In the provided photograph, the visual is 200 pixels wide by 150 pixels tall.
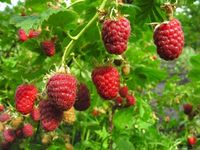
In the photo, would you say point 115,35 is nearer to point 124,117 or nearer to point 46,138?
point 124,117

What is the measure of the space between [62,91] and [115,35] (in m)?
→ 0.22

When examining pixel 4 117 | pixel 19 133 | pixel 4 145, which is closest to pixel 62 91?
pixel 4 117

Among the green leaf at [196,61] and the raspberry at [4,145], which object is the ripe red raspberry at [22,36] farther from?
the raspberry at [4,145]

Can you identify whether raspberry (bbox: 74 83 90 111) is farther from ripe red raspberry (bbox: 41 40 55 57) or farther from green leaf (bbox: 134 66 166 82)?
green leaf (bbox: 134 66 166 82)

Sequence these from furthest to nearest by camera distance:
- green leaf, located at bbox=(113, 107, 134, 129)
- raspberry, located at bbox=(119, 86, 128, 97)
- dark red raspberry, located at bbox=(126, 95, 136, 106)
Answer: green leaf, located at bbox=(113, 107, 134, 129) < dark red raspberry, located at bbox=(126, 95, 136, 106) < raspberry, located at bbox=(119, 86, 128, 97)

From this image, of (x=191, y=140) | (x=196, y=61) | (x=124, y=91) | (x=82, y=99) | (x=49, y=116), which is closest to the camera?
(x=49, y=116)

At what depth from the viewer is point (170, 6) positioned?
67.8 inches

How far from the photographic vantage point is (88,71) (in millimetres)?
2326

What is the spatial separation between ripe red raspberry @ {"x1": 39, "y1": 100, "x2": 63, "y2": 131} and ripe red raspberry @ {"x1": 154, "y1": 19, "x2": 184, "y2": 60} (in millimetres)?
374

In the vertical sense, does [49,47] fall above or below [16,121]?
above

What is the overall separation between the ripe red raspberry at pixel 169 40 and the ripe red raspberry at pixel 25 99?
21.3 inches

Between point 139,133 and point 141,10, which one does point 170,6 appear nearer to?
point 141,10

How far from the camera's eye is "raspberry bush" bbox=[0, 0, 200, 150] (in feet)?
5.35

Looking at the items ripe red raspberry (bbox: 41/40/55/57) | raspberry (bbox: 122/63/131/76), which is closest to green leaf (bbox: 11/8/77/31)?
ripe red raspberry (bbox: 41/40/55/57)
